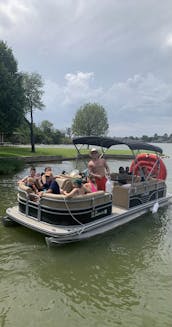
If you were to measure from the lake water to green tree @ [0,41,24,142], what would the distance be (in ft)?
56.6

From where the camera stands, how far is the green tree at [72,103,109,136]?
63.2 meters

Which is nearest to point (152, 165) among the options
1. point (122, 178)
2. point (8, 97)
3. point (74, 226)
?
point (122, 178)

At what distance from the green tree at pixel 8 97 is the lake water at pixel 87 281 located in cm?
1725

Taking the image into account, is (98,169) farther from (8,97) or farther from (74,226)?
(8,97)

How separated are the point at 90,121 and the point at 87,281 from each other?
58670 mm

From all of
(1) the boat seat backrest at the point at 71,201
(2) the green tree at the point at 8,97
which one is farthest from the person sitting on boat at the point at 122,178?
(2) the green tree at the point at 8,97

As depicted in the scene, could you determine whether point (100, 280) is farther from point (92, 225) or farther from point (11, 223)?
point (11, 223)

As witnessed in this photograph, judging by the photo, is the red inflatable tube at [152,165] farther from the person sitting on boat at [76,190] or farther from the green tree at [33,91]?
the green tree at [33,91]

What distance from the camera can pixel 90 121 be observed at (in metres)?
62.9

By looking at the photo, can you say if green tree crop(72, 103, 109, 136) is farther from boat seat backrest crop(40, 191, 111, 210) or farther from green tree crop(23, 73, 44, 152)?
boat seat backrest crop(40, 191, 111, 210)

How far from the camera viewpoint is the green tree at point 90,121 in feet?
207

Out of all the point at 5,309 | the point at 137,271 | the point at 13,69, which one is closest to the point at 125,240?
the point at 137,271

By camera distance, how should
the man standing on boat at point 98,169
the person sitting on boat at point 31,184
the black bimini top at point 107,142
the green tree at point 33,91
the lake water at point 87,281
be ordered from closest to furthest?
1. the lake water at point 87,281
2. the person sitting on boat at point 31,184
3. the man standing on boat at point 98,169
4. the black bimini top at point 107,142
5. the green tree at point 33,91

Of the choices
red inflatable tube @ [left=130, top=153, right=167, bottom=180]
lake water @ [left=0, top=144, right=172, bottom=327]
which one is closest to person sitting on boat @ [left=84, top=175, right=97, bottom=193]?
lake water @ [left=0, top=144, right=172, bottom=327]
